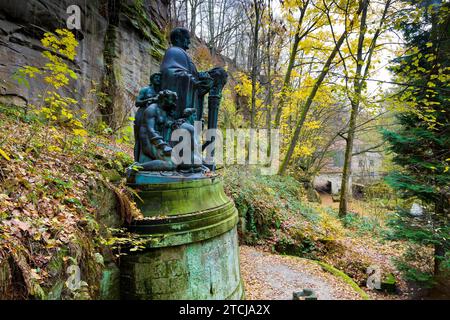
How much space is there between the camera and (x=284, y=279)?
17.8ft

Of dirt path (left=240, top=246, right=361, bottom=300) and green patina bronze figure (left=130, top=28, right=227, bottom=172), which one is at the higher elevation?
green patina bronze figure (left=130, top=28, right=227, bottom=172)

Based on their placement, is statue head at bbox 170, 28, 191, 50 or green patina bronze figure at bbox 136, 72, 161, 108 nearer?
green patina bronze figure at bbox 136, 72, 161, 108

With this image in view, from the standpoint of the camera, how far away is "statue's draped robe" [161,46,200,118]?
4.41 m

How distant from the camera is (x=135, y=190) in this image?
359 centimetres

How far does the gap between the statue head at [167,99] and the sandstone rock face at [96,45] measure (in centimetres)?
344

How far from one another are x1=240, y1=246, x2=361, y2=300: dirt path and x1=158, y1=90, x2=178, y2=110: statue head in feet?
12.4

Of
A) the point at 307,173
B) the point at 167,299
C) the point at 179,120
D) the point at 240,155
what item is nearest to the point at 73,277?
the point at 167,299

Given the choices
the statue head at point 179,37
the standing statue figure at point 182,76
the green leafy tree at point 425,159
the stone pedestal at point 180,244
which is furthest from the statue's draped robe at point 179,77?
the green leafy tree at point 425,159

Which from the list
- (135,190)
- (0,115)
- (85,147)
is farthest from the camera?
(0,115)

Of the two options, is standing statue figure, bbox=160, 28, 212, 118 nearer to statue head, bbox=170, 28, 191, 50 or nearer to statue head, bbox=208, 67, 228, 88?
statue head, bbox=170, 28, 191, 50

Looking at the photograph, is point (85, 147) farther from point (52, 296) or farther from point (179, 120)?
point (52, 296)

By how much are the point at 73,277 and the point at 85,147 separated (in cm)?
262

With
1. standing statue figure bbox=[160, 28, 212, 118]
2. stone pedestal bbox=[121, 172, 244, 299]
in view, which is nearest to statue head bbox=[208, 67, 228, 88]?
standing statue figure bbox=[160, 28, 212, 118]

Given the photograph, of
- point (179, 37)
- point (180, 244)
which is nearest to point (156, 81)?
point (179, 37)
